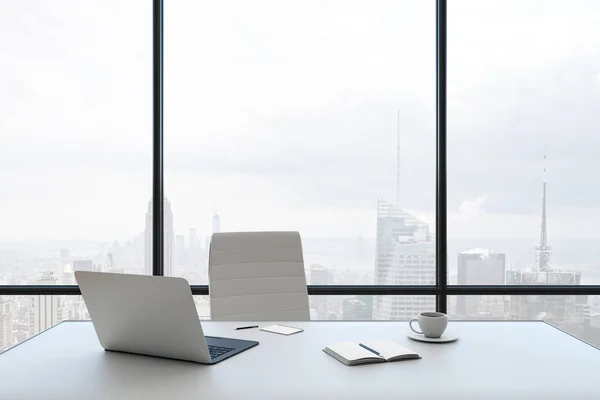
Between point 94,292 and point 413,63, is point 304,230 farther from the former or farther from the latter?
point 94,292

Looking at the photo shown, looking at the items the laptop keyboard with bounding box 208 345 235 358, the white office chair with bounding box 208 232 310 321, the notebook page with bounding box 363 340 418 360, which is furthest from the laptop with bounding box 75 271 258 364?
the white office chair with bounding box 208 232 310 321

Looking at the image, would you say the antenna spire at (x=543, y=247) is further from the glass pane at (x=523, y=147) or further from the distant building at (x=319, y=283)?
the distant building at (x=319, y=283)

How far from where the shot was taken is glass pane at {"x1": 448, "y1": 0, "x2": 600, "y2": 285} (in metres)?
3.37

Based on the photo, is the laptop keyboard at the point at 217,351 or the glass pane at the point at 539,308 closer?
the laptop keyboard at the point at 217,351

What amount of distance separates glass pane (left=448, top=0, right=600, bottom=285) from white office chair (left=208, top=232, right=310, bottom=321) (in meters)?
1.18

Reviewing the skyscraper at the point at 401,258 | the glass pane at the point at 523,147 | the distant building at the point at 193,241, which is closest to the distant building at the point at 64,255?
the distant building at the point at 193,241

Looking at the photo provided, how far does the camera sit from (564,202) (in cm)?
340

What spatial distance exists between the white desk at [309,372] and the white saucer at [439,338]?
23 millimetres

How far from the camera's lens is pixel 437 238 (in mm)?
3379

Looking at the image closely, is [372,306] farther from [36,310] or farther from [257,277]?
[36,310]

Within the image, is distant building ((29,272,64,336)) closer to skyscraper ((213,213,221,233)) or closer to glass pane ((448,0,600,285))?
skyscraper ((213,213,221,233))

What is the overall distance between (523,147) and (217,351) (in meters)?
2.35

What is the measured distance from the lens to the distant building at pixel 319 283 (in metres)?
3.37

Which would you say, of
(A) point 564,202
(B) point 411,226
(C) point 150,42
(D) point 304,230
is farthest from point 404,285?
(C) point 150,42
